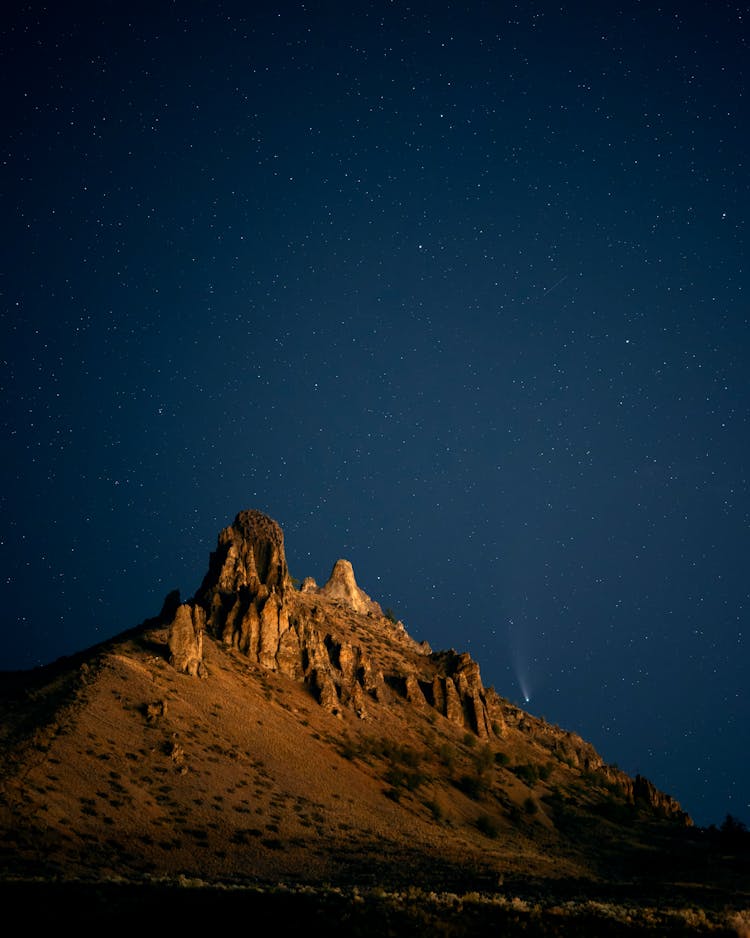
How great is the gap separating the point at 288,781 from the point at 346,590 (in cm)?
9094

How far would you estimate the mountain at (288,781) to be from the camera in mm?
29984

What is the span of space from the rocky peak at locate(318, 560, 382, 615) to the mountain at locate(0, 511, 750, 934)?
32274 millimetres

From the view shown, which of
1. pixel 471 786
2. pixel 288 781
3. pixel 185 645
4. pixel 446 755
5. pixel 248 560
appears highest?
pixel 248 560

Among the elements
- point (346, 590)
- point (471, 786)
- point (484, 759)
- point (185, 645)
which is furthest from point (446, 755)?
point (346, 590)

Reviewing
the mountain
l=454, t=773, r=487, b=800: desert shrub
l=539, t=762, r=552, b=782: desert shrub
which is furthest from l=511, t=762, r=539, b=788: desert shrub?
l=454, t=773, r=487, b=800: desert shrub

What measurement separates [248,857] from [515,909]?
21.0 m

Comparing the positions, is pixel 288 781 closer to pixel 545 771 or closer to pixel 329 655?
pixel 329 655

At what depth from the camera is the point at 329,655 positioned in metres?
83.4

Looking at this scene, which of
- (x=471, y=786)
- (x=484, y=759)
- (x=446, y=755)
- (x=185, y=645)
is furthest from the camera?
(x=484, y=759)

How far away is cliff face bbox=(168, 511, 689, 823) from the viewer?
73.2m

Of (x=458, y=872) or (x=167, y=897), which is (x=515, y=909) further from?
(x=458, y=872)

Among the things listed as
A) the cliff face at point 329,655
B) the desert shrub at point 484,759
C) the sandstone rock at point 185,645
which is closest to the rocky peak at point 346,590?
the cliff face at point 329,655

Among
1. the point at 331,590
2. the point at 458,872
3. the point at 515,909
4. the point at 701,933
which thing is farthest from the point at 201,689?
the point at 331,590

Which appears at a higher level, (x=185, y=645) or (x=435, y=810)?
(x=185, y=645)
